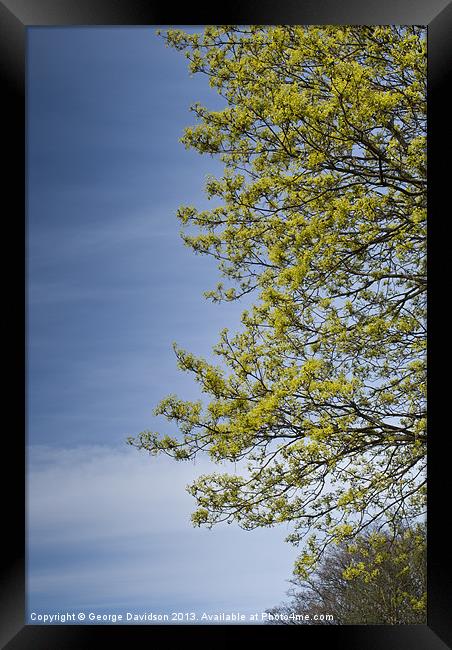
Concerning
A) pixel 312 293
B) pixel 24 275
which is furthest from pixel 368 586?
pixel 24 275

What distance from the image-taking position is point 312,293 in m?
3.00

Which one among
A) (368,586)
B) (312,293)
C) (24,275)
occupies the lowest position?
(368,586)

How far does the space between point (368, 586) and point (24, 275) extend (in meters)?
1.91

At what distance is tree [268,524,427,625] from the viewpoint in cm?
287

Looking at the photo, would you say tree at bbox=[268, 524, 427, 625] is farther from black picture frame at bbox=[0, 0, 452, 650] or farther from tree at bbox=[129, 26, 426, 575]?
black picture frame at bbox=[0, 0, 452, 650]

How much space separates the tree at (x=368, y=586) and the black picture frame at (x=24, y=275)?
0.64 meters

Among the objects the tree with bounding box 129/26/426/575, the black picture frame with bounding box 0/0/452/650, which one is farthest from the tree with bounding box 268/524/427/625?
the black picture frame with bounding box 0/0/452/650

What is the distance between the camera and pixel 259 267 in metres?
3.06

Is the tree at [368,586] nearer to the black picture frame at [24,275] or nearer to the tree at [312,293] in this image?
the tree at [312,293]

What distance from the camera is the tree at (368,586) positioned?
9.43 ft

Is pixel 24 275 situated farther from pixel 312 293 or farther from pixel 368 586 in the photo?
pixel 368 586
